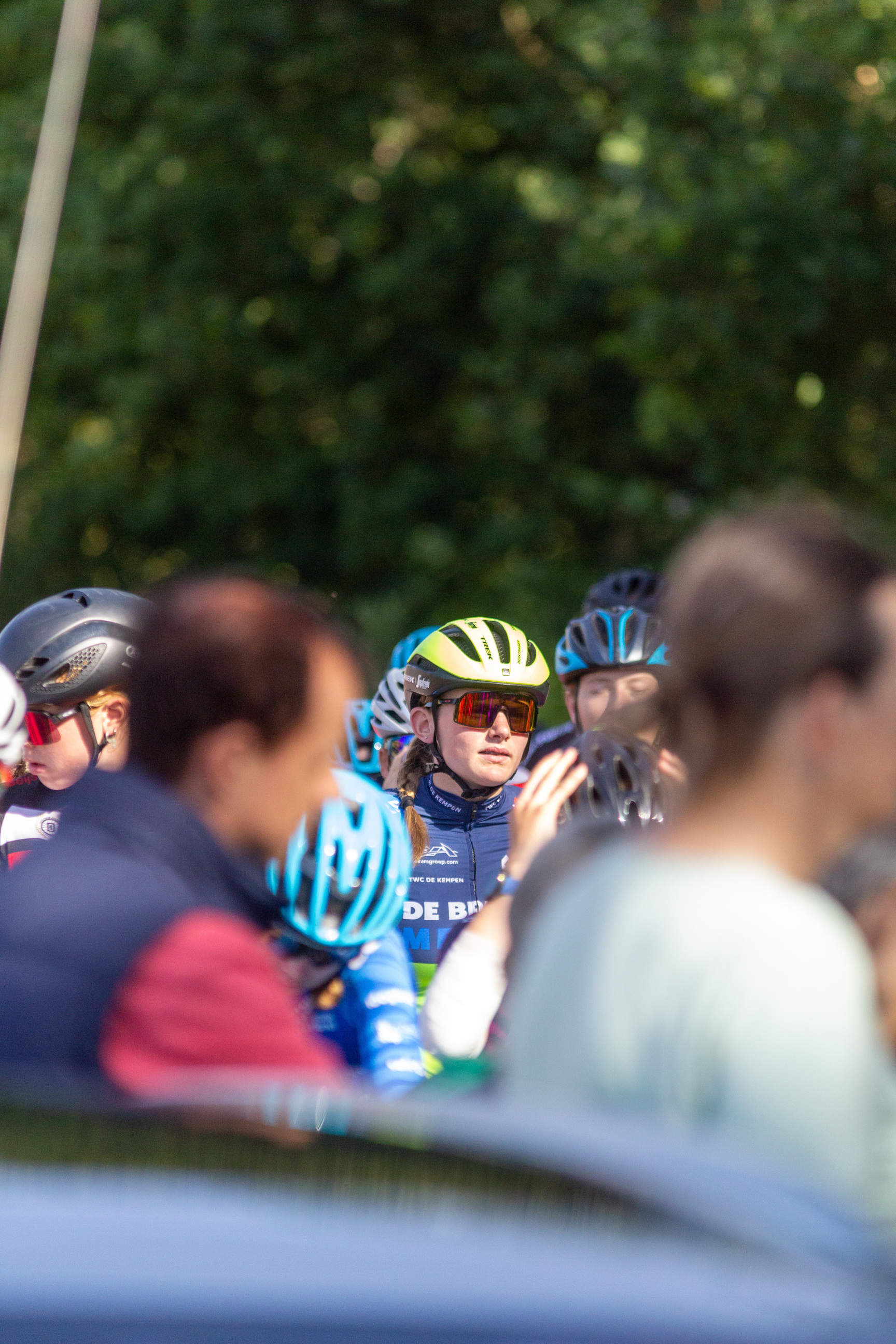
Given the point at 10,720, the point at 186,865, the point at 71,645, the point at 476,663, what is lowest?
the point at 186,865

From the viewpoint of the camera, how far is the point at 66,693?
5645 mm

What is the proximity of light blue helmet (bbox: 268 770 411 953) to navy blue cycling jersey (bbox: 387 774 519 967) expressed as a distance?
2.21 metres

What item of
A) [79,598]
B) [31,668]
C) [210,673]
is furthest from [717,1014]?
[79,598]

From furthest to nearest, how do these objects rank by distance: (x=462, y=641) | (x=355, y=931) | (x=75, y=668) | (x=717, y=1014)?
(x=462, y=641) → (x=75, y=668) → (x=355, y=931) → (x=717, y=1014)

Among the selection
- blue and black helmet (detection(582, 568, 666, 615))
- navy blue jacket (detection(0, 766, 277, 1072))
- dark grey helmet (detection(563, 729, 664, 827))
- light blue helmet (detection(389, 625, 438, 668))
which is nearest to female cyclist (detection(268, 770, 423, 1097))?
dark grey helmet (detection(563, 729, 664, 827))

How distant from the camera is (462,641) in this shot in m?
6.76

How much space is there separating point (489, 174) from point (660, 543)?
4707mm

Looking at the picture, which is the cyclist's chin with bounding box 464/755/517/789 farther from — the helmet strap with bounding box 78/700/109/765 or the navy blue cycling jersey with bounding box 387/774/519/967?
the helmet strap with bounding box 78/700/109/765

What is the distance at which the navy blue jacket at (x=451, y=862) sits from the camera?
6.16 metres

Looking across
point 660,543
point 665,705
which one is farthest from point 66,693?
point 660,543

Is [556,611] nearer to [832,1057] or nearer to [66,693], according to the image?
[66,693]

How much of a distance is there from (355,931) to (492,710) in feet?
9.12

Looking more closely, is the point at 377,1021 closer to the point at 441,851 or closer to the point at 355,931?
the point at 355,931

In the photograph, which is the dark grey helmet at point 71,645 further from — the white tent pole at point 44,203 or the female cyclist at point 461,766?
the white tent pole at point 44,203
